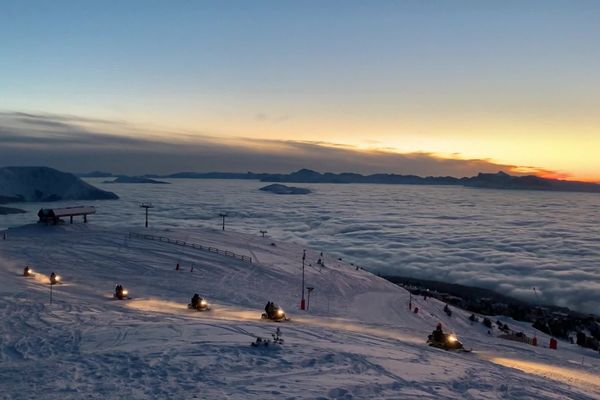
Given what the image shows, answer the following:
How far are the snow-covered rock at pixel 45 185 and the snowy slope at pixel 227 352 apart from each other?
143 m

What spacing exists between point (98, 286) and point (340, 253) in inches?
2013

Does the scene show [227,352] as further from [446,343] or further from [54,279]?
[54,279]

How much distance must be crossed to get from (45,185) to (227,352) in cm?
18188

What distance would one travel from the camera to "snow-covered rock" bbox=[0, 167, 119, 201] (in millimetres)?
171500

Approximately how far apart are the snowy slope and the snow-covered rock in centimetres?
14318

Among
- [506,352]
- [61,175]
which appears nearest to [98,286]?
[506,352]

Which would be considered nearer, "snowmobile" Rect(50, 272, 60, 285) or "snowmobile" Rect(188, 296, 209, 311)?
"snowmobile" Rect(188, 296, 209, 311)

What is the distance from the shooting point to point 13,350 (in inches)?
666

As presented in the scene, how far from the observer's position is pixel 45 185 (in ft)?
575

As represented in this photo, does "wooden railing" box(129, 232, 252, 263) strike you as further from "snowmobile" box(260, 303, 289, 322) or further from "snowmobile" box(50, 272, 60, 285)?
"snowmobile" box(260, 303, 289, 322)

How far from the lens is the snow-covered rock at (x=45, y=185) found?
17150 centimetres

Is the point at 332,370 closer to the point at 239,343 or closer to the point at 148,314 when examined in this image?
the point at 239,343

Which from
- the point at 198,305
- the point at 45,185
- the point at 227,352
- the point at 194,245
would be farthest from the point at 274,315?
the point at 45,185

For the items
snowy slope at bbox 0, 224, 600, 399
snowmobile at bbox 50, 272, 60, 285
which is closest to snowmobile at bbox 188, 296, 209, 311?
snowy slope at bbox 0, 224, 600, 399
